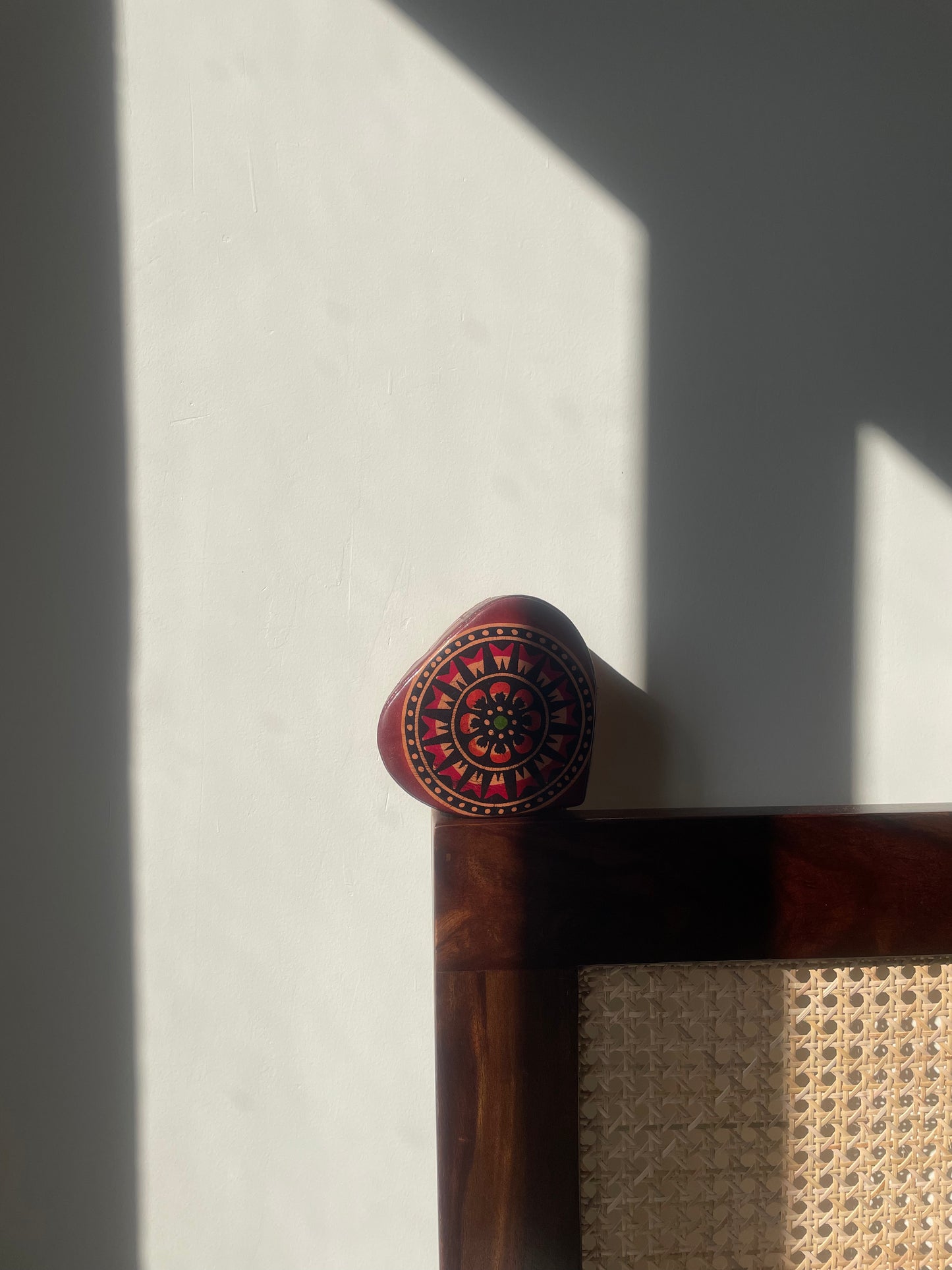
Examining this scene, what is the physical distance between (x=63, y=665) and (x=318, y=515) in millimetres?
256

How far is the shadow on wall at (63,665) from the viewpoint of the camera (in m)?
0.81

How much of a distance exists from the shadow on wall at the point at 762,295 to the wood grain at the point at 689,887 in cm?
12

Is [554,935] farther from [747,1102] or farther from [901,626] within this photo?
[901,626]

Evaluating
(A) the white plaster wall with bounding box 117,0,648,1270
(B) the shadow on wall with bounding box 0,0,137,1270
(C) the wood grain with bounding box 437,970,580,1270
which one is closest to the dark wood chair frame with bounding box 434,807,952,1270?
(C) the wood grain with bounding box 437,970,580,1270

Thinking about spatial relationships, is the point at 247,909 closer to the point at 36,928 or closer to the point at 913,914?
the point at 36,928

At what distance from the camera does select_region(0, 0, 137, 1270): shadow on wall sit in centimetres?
81

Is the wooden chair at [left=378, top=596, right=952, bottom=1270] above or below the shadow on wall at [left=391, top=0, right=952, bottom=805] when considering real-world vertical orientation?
below

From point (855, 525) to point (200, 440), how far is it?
0.58m

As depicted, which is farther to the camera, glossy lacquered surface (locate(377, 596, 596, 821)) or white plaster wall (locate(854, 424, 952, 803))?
white plaster wall (locate(854, 424, 952, 803))

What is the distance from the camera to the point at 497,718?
73 cm

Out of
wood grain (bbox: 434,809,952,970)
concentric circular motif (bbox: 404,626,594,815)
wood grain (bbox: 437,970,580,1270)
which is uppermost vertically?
concentric circular motif (bbox: 404,626,594,815)

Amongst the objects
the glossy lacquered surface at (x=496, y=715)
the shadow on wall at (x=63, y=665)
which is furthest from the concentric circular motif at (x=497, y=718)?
the shadow on wall at (x=63, y=665)

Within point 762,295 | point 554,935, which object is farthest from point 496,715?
point 762,295

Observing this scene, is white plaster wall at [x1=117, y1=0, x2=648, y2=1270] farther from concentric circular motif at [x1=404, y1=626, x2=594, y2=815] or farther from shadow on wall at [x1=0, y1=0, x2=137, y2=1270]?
concentric circular motif at [x1=404, y1=626, x2=594, y2=815]
